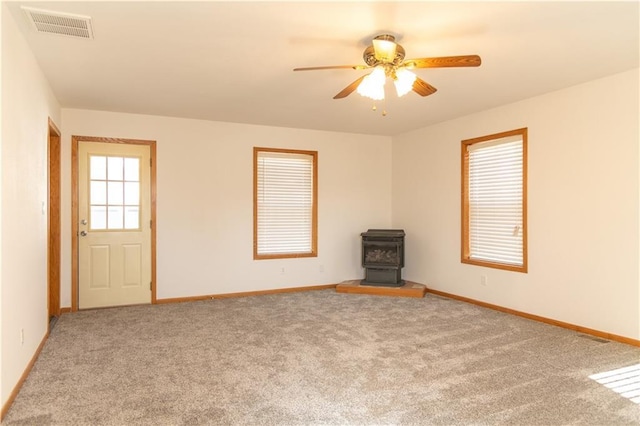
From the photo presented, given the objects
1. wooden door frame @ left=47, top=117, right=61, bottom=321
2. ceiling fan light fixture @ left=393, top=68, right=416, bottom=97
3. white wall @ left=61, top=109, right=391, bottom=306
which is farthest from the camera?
white wall @ left=61, top=109, right=391, bottom=306

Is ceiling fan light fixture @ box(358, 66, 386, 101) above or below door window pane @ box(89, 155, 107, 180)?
above

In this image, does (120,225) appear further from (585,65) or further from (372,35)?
(585,65)

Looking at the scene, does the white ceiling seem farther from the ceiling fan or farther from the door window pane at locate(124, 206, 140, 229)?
the door window pane at locate(124, 206, 140, 229)

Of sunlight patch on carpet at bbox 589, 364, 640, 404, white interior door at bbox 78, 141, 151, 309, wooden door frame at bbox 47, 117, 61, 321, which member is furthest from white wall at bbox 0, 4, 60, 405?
sunlight patch on carpet at bbox 589, 364, 640, 404

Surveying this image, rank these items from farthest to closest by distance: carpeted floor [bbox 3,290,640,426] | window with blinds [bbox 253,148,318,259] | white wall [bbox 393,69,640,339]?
window with blinds [bbox 253,148,318,259] < white wall [bbox 393,69,640,339] < carpeted floor [bbox 3,290,640,426]

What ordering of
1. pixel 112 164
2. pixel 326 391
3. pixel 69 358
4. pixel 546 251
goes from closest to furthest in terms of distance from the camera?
pixel 326 391 → pixel 69 358 → pixel 546 251 → pixel 112 164

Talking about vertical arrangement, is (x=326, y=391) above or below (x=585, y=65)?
below

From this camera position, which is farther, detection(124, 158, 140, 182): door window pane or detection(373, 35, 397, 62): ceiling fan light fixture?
detection(124, 158, 140, 182): door window pane

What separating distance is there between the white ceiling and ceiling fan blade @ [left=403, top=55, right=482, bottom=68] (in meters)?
0.24

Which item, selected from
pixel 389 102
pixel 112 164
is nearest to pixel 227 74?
pixel 389 102

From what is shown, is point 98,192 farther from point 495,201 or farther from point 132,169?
point 495,201

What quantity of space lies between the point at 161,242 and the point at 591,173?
4.96 m

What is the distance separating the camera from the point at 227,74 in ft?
12.0

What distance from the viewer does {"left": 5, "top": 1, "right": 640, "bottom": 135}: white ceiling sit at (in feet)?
8.27
